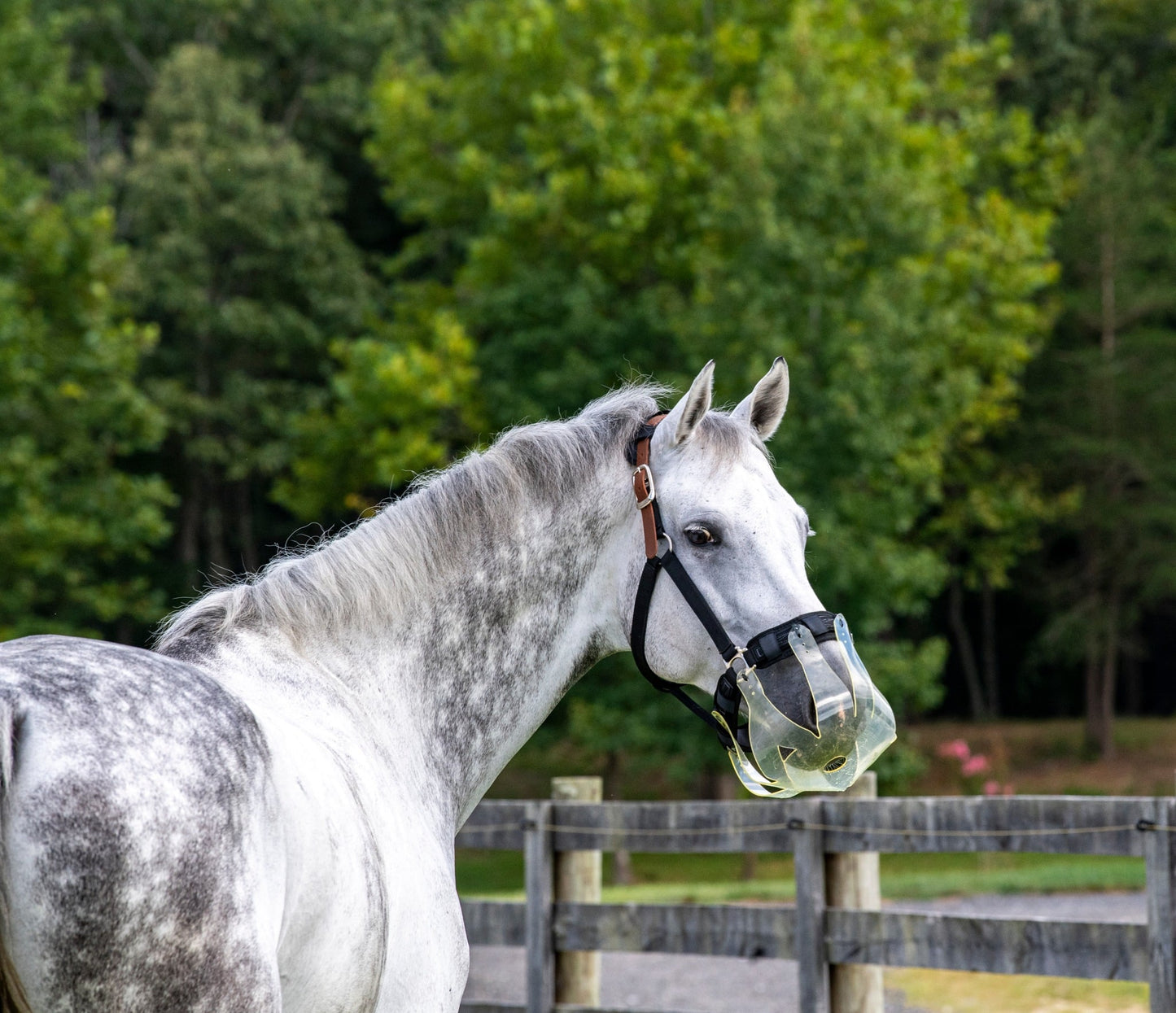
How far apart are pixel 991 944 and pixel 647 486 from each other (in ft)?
9.28

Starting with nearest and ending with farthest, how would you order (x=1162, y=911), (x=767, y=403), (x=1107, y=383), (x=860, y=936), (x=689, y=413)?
(x=689, y=413) → (x=767, y=403) → (x=1162, y=911) → (x=860, y=936) → (x=1107, y=383)

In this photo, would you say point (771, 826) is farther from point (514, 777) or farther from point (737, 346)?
point (514, 777)

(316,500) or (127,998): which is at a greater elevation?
(316,500)

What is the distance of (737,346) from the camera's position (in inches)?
577

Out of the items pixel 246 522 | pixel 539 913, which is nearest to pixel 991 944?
pixel 539 913

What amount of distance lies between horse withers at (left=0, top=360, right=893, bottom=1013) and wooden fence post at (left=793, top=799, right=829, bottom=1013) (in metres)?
2.60

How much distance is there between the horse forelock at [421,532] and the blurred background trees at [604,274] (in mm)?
11327

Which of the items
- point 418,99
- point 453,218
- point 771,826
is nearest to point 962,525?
point 453,218

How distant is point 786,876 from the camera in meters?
18.0

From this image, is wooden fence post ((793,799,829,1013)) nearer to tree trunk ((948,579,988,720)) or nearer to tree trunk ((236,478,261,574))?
tree trunk ((236,478,261,574))

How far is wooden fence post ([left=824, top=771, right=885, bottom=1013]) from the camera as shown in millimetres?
5293

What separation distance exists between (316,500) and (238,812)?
17.8 meters

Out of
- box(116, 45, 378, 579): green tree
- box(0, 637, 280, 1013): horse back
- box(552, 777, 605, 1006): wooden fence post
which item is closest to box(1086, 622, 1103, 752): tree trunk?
box(116, 45, 378, 579): green tree

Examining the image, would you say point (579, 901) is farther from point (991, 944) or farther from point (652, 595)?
point (652, 595)
